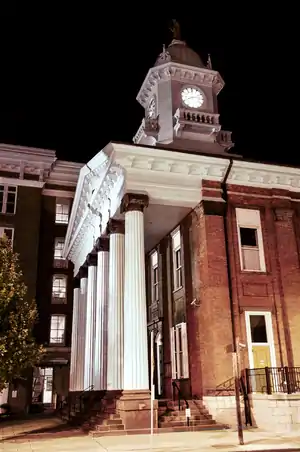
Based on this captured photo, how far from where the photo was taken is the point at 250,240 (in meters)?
18.7

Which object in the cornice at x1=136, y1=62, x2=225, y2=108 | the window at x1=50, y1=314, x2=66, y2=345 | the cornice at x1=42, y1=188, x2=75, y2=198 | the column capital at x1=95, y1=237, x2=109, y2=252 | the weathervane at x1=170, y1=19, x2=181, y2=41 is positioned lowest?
the window at x1=50, y1=314, x2=66, y2=345

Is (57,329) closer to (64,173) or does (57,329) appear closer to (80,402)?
(64,173)

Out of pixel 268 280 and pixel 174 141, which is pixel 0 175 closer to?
pixel 174 141

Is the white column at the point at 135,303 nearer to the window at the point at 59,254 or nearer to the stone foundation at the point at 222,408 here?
the stone foundation at the point at 222,408

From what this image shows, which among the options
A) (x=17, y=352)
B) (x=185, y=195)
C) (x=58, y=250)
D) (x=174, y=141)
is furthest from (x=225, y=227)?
(x=58, y=250)

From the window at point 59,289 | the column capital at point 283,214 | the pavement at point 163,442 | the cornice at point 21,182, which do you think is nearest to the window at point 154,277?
the column capital at point 283,214

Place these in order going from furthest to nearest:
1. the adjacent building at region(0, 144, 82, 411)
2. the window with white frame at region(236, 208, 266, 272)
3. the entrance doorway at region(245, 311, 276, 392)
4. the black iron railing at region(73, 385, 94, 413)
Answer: the adjacent building at region(0, 144, 82, 411)
the black iron railing at region(73, 385, 94, 413)
the window with white frame at region(236, 208, 266, 272)
the entrance doorway at region(245, 311, 276, 392)

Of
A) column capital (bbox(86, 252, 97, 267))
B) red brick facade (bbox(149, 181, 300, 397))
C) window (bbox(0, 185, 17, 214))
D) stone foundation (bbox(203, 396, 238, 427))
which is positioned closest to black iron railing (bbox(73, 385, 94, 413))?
red brick facade (bbox(149, 181, 300, 397))

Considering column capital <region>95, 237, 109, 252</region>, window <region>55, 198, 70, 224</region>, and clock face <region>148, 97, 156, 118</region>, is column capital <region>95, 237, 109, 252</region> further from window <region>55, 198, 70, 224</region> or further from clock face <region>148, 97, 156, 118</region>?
window <region>55, 198, 70, 224</region>

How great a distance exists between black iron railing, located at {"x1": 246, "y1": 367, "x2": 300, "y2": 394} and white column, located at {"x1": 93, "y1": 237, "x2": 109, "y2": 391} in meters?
6.47

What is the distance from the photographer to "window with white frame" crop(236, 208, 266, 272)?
1823cm

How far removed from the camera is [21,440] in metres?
→ 13.9

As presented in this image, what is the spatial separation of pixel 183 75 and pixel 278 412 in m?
17.3

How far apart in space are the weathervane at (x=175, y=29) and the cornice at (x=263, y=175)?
1195 centimetres
